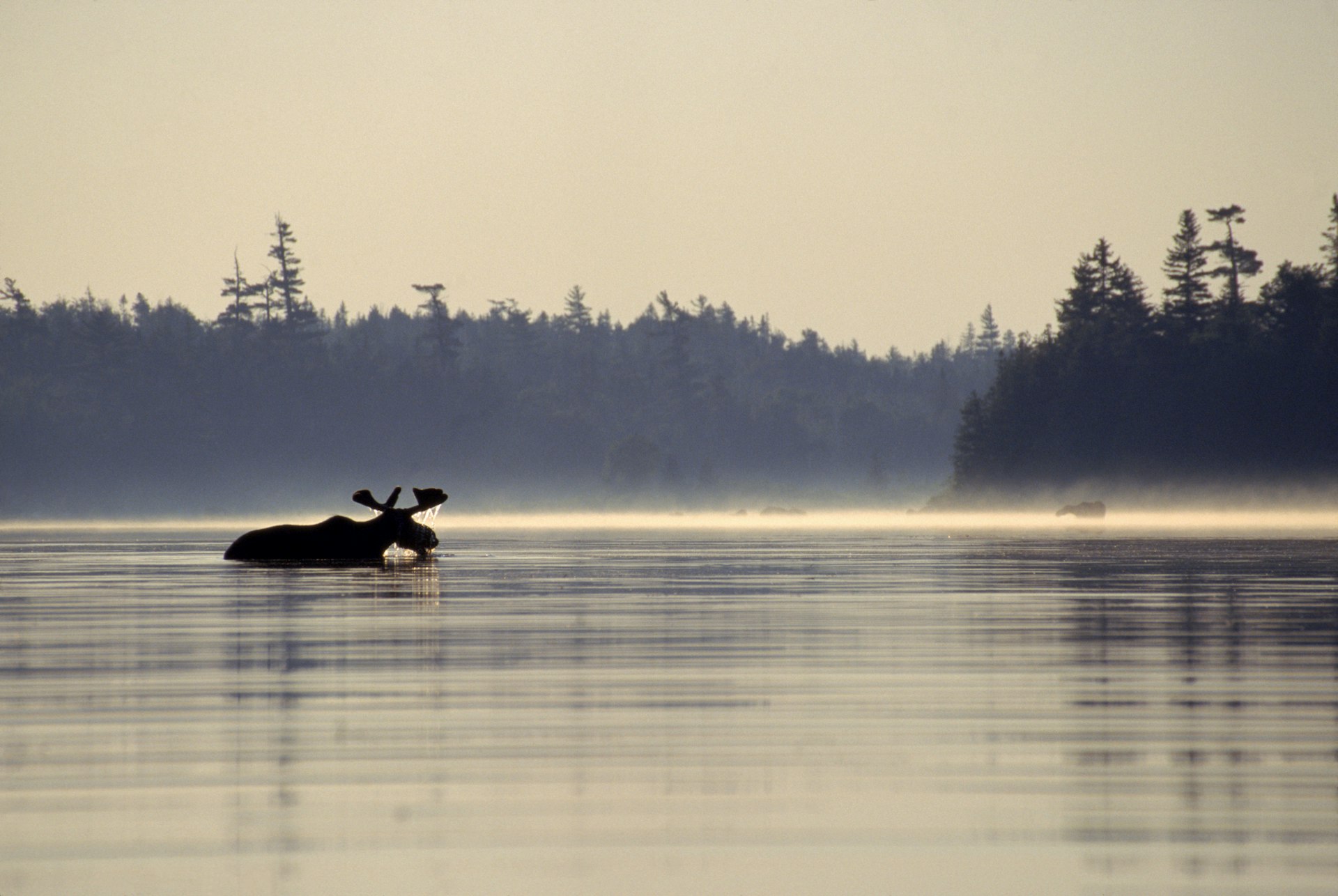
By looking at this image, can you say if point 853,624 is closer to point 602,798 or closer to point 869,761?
point 869,761

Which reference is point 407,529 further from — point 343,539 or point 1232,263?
point 1232,263

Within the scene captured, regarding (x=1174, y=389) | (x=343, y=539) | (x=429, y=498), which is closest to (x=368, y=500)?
(x=343, y=539)

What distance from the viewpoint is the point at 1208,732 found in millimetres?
13094

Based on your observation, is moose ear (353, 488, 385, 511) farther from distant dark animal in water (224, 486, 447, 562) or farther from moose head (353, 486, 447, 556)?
distant dark animal in water (224, 486, 447, 562)

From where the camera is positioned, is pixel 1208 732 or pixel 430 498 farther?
pixel 430 498

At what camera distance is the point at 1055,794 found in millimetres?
10961

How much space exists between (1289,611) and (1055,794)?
13732mm

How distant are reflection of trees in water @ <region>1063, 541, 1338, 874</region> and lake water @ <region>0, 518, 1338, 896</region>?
0.04 meters

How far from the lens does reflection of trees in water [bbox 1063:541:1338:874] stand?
975cm

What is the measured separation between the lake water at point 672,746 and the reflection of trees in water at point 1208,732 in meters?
0.04

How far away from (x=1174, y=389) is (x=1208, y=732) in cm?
14995

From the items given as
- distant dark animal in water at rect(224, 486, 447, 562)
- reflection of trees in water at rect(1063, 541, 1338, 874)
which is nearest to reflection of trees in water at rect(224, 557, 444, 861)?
reflection of trees in water at rect(1063, 541, 1338, 874)

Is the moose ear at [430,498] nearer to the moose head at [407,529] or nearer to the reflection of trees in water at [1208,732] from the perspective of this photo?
the moose head at [407,529]

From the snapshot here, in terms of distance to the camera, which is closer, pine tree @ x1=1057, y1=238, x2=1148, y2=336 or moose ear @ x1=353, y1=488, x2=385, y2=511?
moose ear @ x1=353, y1=488, x2=385, y2=511
